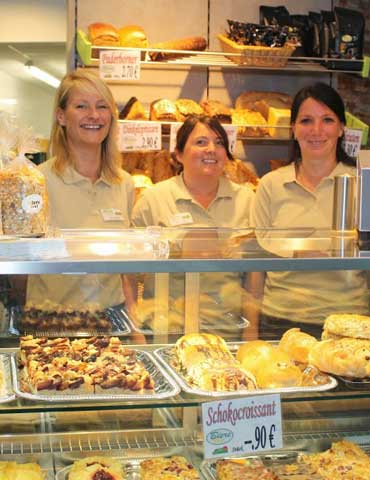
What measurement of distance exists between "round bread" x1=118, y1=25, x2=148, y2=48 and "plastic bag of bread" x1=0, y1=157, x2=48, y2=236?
9.50 ft

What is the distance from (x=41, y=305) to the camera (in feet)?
7.60

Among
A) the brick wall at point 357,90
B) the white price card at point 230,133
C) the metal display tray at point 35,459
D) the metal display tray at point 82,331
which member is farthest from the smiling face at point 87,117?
the brick wall at point 357,90

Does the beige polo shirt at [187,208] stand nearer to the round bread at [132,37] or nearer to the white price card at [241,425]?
the round bread at [132,37]

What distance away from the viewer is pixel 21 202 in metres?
1.98

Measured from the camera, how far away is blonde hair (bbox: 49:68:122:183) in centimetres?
346

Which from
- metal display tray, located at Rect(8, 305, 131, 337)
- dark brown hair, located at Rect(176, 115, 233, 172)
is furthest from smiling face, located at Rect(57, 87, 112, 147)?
metal display tray, located at Rect(8, 305, 131, 337)

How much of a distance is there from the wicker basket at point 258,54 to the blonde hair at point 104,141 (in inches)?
59.4

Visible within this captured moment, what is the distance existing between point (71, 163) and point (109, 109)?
11.6 inches

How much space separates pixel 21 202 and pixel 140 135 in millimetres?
2736

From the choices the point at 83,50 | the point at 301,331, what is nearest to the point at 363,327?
the point at 301,331

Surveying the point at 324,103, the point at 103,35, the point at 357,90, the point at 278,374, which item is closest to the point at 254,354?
the point at 278,374

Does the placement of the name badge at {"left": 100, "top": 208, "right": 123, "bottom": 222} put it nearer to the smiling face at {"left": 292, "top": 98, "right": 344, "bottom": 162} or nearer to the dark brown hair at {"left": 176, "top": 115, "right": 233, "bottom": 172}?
the dark brown hair at {"left": 176, "top": 115, "right": 233, "bottom": 172}

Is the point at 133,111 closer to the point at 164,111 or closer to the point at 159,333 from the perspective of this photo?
the point at 164,111

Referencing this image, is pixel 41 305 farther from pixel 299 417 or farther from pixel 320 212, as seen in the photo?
pixel 320 212
